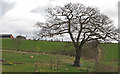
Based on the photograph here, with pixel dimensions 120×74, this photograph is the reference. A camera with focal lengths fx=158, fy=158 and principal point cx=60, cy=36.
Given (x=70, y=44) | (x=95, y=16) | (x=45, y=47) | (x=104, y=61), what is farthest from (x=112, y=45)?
(x=45, y=47)

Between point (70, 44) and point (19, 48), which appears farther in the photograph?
point (19, 48)

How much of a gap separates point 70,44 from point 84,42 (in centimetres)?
211

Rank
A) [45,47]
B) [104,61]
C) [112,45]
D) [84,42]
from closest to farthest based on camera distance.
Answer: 1. [104,61]
2. [112,45]
3. [84,42]
4. [45,47]

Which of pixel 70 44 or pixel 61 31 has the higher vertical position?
pixel 61 31

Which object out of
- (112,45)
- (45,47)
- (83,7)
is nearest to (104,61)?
(112,45)

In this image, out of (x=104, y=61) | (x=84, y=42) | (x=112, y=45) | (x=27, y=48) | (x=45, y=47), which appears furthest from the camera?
(x=27, y=48)

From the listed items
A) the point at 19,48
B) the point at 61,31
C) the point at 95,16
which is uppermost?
the point at 95,16

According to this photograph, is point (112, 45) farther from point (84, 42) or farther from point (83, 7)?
point (83, 7)

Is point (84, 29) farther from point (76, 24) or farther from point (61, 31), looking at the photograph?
point (61, 31)

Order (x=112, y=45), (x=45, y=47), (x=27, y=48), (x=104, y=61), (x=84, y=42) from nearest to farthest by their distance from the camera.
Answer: (x=104, y=61)
(x=112, y=45)
(x=84, y=42)
(x=45, y=47)
(x=27, y=48)

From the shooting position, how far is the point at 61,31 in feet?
73.6

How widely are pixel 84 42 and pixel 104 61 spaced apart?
31.5ft

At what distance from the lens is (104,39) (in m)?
21.3

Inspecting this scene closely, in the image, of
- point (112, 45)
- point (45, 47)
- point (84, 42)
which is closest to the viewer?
point (112, 45)
